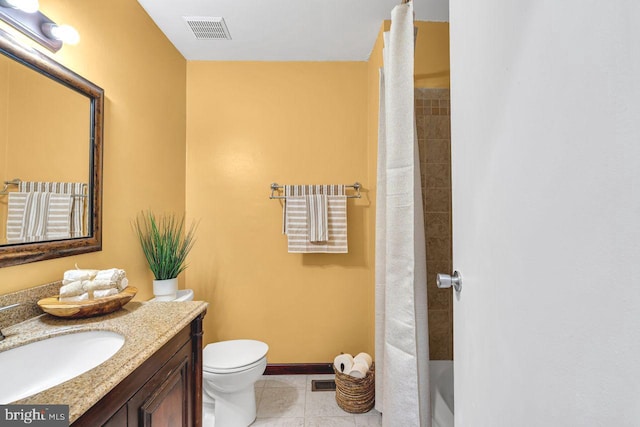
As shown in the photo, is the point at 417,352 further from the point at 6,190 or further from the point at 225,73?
the point at 225,73

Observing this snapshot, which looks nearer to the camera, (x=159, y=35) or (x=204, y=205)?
(x=159, y=35)

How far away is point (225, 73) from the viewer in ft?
7.86

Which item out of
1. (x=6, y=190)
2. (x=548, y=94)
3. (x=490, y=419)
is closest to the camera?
(x=548, y=94)

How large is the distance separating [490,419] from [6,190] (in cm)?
155

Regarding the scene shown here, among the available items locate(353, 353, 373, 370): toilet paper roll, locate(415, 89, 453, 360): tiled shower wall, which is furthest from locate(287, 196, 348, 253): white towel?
locate(353, 353, 373, 370): toilet paper roll

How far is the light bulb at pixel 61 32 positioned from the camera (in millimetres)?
1154

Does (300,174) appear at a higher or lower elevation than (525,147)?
higher

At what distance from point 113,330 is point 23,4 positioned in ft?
3.76

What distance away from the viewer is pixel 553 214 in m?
0.44

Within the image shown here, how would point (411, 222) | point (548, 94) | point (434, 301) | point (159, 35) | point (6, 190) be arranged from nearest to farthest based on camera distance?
point (548, 94), point (6, 190), point (411, 222), point (434, 301), point (159, 35)

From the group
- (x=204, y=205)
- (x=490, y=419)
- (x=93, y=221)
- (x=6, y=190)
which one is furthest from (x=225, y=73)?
(x=490, y=419)

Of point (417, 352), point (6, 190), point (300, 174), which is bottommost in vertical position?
point (417, 352)

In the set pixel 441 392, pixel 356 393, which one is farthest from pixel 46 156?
pixel 441 392

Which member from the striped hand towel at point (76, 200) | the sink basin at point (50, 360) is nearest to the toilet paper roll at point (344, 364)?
the sink basin at point (50, 360)
